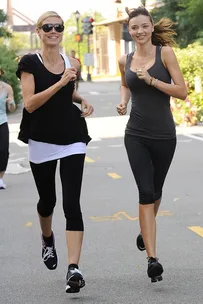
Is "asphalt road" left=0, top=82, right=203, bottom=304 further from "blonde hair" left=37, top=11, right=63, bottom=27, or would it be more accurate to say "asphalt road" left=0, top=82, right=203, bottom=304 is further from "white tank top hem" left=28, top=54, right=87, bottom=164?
"blonde hair" left=37, top=11, right=63, bottom=27

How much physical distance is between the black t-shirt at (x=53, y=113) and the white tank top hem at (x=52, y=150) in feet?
0.10

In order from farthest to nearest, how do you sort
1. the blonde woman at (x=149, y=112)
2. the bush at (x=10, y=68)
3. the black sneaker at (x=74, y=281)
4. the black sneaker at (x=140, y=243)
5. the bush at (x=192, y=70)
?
the bush at (x=10, y=68) < the bush at (x=192, y=70) < the black sneaker at (x=140, y=243) < the blonde woman at (x=149, y=112) < the black sneaker at (x=74, y=281)

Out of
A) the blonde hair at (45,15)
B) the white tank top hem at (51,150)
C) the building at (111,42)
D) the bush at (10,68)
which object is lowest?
the building at (111,42)

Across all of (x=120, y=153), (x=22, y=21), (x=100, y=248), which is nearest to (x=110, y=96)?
(x=120, y=153)

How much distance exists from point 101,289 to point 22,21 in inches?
4629

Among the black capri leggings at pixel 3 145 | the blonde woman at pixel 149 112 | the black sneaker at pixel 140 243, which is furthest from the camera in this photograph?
the black capri leggings at pixel 3 145

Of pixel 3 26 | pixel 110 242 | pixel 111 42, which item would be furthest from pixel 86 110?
pixel 111 42

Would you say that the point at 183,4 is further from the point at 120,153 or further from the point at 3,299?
the point at 3,299

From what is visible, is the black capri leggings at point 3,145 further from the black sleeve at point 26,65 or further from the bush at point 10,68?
the bush at point 10,68

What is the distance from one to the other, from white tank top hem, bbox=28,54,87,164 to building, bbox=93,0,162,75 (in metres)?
59.3

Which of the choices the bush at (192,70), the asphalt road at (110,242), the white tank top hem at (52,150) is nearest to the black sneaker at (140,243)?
the asphalt road at (110,242)

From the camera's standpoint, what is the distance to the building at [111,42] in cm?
6947

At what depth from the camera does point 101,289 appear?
19.9 feet

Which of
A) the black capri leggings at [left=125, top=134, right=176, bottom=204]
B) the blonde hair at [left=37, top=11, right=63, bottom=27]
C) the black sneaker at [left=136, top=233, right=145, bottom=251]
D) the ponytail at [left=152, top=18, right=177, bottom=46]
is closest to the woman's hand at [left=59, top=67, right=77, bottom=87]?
the blonde hair at [left=37, top=11, right=63, bottom=27]
